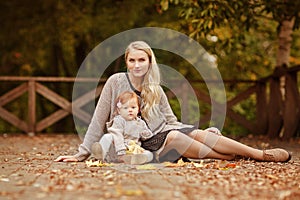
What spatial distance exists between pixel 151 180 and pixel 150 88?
1.63m

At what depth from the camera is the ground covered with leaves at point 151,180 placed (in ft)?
12.9

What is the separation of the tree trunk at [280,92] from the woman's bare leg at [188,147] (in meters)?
4.92

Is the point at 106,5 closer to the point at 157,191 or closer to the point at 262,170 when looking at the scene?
the point at 262,170

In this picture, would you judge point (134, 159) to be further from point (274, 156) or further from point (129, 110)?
point (274, 156)

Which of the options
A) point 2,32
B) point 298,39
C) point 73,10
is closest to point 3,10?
point 2,32

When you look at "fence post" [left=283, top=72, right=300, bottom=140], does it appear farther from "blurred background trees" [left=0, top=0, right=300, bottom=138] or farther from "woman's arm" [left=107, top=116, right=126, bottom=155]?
"woman's arm" [left=107, top=116, right=126, bottom=155]

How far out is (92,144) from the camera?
19.6 feet

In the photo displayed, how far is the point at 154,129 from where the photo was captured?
6039 mm

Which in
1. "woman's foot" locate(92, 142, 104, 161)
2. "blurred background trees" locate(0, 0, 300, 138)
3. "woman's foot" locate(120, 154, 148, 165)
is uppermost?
"blurred background trees" locate(0, 0, 300, 138)

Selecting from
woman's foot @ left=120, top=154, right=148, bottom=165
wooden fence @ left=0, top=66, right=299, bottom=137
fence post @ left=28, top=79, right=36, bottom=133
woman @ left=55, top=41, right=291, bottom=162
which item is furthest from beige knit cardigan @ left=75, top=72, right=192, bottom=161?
fence post @ left=28, top=79, right=36, bottom=133

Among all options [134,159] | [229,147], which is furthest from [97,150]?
[229,147]

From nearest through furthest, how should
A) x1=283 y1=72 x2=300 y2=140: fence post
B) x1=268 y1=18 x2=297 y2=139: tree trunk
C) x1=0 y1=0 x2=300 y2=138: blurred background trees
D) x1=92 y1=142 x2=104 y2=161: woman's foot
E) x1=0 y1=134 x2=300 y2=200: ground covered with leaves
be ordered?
x1=0 y1=134 x2=300 y2=200: ground covered with leaves
x1=92 y1=142 x2=104 y2=161: woman's foot
x1=283 y1=72 x2=300 y2=140: fence post
x1=268 y1=18 x2=297 y2=139: tree trunk
x1=0 y1=0 x2=300 y2=138: blurred background trees

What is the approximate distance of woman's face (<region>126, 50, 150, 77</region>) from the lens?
6020mm

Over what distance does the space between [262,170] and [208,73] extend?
39.2 ft
